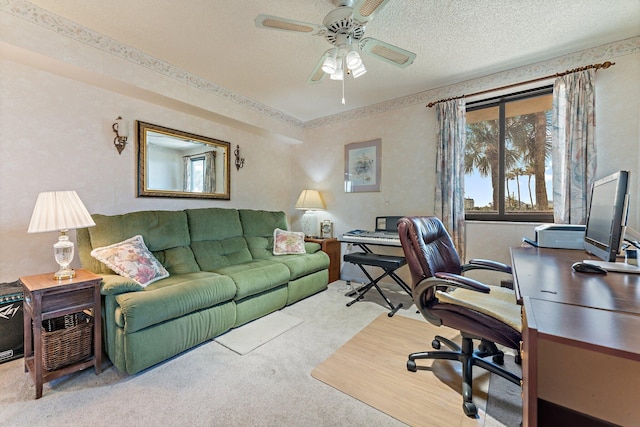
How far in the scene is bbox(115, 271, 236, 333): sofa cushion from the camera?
1.76 metres

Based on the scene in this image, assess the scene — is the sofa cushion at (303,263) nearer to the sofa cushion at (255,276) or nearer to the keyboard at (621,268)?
the sofa cushion at (255,276)

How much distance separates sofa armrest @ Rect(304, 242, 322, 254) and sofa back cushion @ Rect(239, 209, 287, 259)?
18.8 inches

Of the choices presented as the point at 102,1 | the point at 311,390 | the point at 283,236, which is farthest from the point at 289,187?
the point at 311,390

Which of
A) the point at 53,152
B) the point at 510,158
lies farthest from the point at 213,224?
the point at 510,158

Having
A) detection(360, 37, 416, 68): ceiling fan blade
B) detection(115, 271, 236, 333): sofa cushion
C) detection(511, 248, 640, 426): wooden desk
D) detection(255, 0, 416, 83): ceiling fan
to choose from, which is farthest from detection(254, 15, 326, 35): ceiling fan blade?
detection(115, 271, 236, 333): sofa cushion

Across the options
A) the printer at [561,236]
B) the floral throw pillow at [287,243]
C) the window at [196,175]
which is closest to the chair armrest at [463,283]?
the printer at [561,236]

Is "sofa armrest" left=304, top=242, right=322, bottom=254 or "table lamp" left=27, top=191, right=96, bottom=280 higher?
"table lamp" left=27, top=191, right=96, bottom=280

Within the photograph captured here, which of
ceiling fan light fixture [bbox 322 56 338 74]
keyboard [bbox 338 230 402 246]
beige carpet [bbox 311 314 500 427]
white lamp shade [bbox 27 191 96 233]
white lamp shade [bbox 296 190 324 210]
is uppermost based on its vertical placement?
ceiling fan light fixture [bbox 322 56 338 74]

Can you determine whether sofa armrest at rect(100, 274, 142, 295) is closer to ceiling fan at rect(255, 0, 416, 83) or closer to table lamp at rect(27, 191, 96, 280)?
table lamp at rect(27, 191, 96, 280)

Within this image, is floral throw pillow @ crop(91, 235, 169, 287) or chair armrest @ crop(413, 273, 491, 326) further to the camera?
floral throw pillow @ crop(91, 235, 169, 287)

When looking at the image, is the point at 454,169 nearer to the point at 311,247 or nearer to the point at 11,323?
the point at 311,247

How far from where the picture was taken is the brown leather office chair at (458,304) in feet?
4.59

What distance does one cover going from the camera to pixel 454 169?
3.11m

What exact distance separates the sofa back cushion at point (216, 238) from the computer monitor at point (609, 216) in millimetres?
3000
